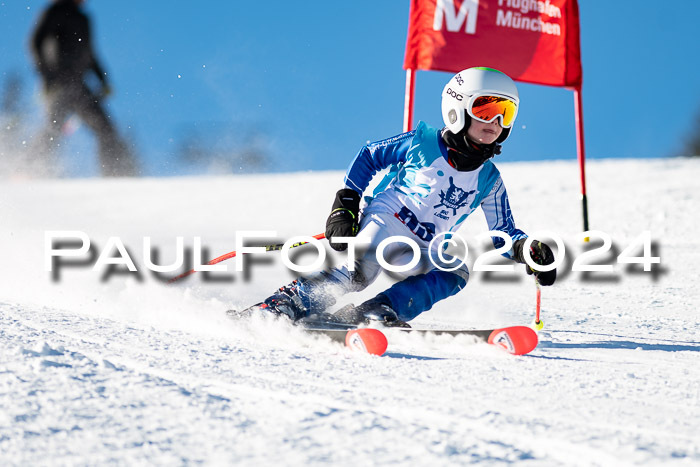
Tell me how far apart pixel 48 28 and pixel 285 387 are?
10071 millimetres

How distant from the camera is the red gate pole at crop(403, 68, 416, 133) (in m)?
6.45

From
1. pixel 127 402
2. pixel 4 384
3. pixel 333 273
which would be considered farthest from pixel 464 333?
pixel 4 384

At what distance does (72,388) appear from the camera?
190 centimetres

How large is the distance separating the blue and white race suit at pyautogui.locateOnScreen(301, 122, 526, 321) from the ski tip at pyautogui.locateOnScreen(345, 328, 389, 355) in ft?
2.10

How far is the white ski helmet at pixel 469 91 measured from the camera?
3.34m

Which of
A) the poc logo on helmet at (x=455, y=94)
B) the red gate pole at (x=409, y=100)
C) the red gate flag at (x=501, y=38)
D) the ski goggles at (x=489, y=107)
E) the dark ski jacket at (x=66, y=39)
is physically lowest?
the ski goggles at (x=489, y=107)

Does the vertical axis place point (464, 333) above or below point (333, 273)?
below

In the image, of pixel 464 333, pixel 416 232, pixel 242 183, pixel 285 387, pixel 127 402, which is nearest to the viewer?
pixel 127 402

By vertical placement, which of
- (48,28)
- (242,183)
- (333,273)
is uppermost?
(48,28)

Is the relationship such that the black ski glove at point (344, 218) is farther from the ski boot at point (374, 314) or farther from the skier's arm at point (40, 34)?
the skier's arm at point (40, 34)

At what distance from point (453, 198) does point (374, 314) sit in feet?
2.36

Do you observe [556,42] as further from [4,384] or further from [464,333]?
[4,384]

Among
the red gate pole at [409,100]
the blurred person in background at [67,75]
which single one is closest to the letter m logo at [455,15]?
the red gate pole at [409,100]

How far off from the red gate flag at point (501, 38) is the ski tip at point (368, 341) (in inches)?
192
